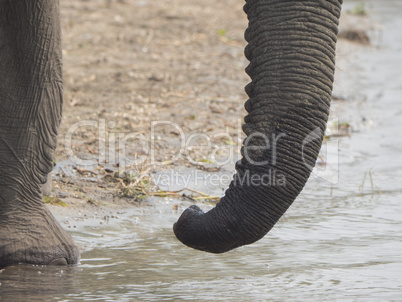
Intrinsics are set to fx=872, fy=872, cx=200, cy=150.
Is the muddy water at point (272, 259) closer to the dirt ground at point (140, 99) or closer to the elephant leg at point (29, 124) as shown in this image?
the elephant leg at point (29, 124)

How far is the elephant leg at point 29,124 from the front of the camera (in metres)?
4.34

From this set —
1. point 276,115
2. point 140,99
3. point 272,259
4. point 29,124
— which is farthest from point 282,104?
point 140,99

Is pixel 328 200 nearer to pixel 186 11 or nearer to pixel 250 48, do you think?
pixel 250 48

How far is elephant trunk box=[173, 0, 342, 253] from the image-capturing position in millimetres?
3334

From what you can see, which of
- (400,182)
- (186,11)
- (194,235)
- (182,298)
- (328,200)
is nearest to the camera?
(194,235)

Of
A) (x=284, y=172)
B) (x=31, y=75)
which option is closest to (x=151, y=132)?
(x=31, y=75)

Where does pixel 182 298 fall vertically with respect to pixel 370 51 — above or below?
below

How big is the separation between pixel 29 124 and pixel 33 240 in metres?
0.59

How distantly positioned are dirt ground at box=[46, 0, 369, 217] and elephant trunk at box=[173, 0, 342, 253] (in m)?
1.32

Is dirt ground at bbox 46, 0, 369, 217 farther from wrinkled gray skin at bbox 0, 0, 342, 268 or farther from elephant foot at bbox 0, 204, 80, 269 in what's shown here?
wrinkled gray skin at bbox 0, 0, 342, 268

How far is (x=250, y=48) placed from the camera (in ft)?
11.4

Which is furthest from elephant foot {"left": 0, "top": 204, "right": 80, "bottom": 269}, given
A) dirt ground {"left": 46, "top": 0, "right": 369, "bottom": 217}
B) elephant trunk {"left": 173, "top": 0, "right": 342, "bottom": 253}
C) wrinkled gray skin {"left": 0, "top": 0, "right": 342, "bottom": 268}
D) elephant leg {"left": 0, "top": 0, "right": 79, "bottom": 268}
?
elephant trunk {"left": 173, "top": 0, "right": 342, "bottom": 253}

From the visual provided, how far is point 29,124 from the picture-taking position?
174 inches

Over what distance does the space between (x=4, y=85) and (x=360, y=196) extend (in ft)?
8.83
